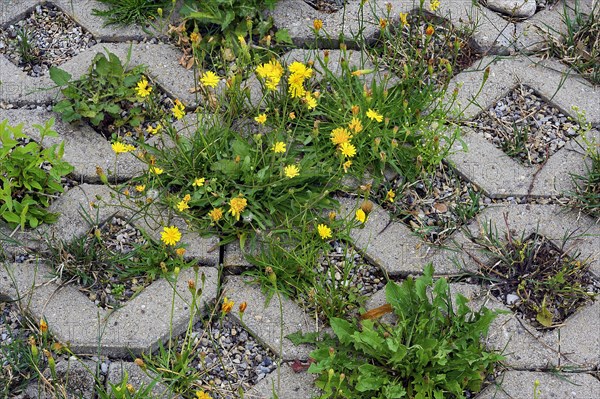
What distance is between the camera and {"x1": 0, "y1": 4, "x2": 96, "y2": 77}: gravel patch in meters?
3.49

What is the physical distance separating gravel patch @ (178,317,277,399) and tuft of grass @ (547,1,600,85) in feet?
5.68

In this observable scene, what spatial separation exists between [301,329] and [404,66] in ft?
3.60

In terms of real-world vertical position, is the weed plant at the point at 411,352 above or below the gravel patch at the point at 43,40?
below

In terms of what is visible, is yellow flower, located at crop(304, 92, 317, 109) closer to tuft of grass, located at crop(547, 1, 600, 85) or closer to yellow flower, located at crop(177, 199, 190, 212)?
yellow flower, located at crop(177, 199, 190, 212)

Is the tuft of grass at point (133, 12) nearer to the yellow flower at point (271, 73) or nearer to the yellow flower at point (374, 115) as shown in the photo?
the yellow flower at point (271, 73)

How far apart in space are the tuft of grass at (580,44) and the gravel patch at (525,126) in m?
0.23

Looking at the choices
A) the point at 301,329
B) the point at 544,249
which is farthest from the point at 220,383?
the point at 544,249

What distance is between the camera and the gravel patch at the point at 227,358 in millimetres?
2656

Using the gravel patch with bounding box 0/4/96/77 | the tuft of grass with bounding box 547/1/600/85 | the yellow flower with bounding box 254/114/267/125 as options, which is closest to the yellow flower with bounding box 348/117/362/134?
the yellow flower with bounding box 254/114/267/125

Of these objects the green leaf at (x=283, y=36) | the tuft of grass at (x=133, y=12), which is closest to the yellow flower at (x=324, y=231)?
the green leaf at (x=283, y=36)

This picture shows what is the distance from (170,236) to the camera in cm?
284

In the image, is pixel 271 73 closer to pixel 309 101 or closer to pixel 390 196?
pixel 309 101

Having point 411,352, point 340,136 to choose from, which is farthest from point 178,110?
point 411,352

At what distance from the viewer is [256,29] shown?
11.6 ft
